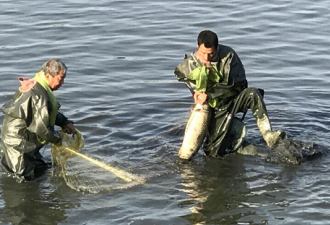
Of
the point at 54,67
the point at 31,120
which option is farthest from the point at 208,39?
the point at 31,120

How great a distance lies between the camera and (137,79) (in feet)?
46.6

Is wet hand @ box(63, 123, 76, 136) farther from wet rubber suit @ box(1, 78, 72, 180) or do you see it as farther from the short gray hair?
the short gray hair

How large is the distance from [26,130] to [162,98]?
433 cm

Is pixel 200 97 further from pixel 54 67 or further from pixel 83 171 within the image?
pixel 54 67

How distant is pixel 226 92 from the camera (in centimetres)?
999

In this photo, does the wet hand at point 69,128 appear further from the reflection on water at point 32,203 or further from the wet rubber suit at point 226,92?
the wet rubber suit at point 226,92

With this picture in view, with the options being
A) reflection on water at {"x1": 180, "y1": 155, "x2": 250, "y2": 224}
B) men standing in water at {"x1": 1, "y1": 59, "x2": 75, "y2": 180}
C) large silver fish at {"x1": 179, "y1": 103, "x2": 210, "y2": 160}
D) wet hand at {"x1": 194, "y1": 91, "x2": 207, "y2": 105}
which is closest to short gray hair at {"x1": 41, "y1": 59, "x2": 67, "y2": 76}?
men standing in water at {"x1": 1, "y1": 59, "x2": 75, "y2": 180}

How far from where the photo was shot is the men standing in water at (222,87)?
972 centimetres

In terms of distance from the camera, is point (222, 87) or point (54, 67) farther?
point (222, 87)

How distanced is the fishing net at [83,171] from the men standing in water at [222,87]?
1.45 metres

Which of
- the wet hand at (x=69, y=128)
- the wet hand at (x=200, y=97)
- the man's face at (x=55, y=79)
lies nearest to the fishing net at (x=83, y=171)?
the wet hand at (x=69, y=128)

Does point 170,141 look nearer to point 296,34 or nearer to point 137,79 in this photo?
point 137,79

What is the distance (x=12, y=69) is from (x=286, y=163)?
6.71 m

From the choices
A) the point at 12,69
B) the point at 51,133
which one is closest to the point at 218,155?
the point at 51,133
